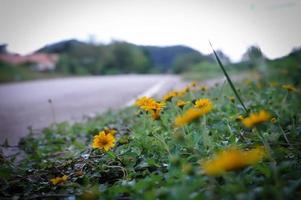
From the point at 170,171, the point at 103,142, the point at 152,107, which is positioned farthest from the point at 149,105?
the point at 170,171

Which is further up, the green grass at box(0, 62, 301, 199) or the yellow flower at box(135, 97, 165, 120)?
the yellow flower at box(135, 97, 165, 120)

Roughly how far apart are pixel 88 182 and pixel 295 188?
3.22ft

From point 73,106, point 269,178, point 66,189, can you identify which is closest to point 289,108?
point 269,178

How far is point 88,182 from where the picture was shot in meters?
1.71

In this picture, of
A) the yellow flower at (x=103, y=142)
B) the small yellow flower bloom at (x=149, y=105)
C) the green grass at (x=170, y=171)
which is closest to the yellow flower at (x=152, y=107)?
the small yellow flower bloom at (x=149, y=105)

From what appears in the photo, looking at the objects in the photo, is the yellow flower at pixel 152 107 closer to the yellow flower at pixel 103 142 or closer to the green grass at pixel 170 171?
the green grass at pixel 170 171

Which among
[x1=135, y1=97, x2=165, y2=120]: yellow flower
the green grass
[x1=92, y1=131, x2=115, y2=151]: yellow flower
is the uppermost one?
[x1=135, y1=97, x2=165, y2=120]: yellow flower

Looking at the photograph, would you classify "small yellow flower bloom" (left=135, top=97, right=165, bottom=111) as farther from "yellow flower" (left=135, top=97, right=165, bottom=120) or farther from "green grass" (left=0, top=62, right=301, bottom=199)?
"green grass" (left=0, top=62, right=301, bottom=199)

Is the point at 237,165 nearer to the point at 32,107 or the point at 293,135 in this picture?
the point at 293,135

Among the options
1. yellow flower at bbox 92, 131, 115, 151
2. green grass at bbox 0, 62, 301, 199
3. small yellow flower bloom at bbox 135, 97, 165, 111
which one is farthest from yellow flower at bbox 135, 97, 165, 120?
yellow flower at bbox 92, 131, 115, 151

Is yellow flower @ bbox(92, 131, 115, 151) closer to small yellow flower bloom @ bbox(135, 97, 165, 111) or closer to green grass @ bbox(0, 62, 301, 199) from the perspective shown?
green grass @ bbox(0, 62, 301, 199)

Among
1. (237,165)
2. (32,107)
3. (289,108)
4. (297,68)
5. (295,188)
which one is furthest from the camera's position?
(32,107)

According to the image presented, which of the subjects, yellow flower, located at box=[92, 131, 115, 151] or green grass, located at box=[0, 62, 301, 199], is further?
yellow flower, located at box=[92, 131, 115, 151]

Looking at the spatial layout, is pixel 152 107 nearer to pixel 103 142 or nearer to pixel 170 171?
pixel 103 142
